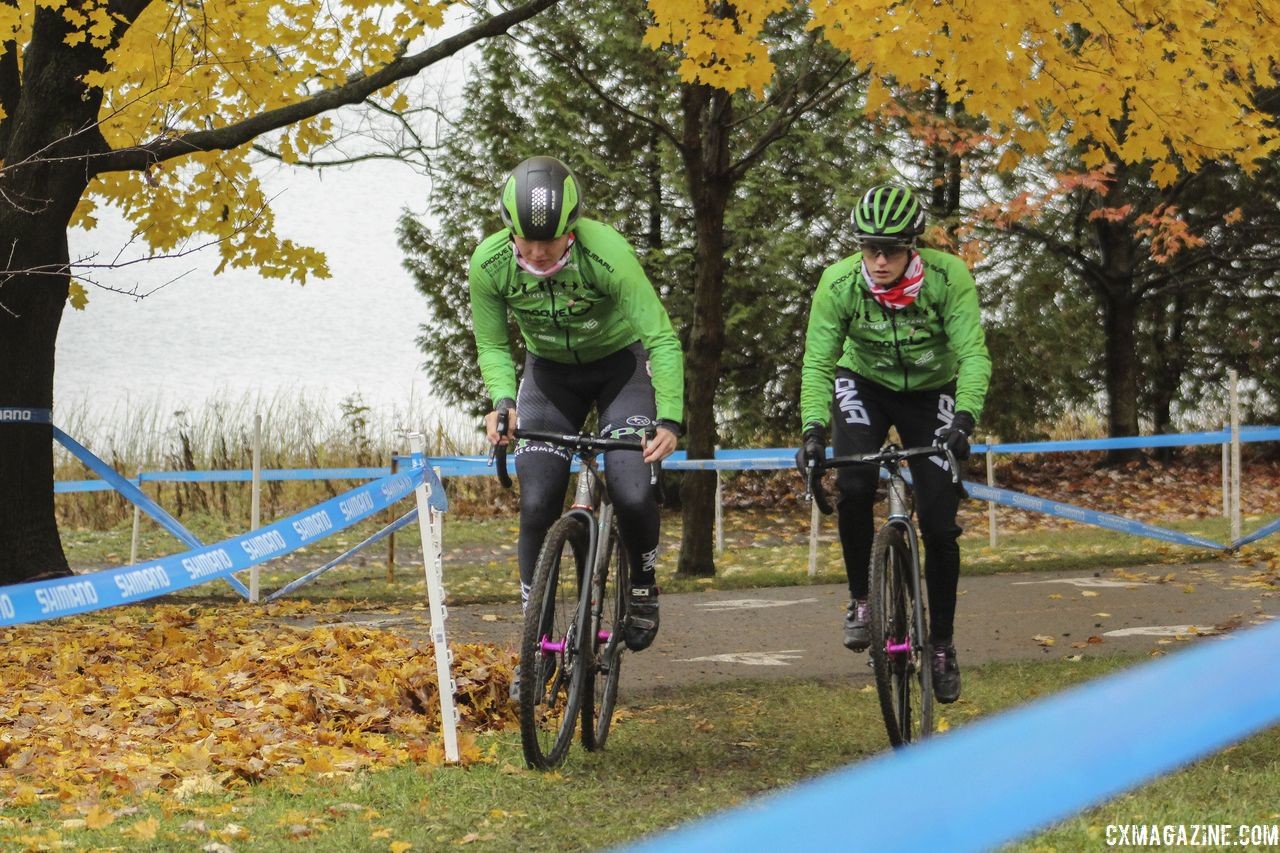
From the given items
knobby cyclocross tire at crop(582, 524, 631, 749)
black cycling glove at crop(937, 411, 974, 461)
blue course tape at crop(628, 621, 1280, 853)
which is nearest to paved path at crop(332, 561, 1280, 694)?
knobby cyclocross tire at crop(582, 524, 631, 749)

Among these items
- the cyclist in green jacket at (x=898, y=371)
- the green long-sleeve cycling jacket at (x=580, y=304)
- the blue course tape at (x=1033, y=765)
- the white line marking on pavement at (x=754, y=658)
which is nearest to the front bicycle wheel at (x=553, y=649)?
the green long-sleeve cycling jacket at (x=580, y=304)

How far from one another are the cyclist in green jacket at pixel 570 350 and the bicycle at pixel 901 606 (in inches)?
30.2

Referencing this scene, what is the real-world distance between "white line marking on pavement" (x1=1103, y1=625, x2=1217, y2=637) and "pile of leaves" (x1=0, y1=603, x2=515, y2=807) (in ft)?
12.9

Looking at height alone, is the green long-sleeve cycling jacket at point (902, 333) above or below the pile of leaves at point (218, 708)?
above

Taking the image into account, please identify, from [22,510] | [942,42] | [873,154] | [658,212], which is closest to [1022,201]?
[873,154]

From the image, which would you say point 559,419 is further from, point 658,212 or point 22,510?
point 658,212

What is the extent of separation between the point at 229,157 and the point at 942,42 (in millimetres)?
6956

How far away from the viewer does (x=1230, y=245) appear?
23938mm

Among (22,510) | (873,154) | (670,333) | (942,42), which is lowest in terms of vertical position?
(22,510)

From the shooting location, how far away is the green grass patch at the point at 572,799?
4.54 m

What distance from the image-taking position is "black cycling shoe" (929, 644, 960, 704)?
5.94m

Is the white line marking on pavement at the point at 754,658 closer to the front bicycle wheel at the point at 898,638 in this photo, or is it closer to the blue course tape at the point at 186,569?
the front bicycle wheel at the point at 898,638

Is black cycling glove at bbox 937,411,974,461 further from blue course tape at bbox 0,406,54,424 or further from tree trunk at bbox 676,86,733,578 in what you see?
blue course tape at bbox 0,406,54,424

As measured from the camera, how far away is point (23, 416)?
10.8 m
